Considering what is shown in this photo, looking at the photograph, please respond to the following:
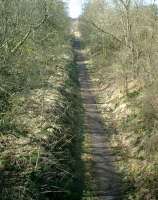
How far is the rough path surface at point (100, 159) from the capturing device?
63.9 feet

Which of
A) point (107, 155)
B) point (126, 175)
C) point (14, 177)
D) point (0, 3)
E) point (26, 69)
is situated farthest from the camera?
point (26, 69)

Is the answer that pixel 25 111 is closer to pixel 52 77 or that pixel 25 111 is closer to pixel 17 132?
pixel 17 132

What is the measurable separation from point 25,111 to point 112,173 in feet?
21.8

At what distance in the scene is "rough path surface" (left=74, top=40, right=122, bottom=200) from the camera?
19484 millimetres

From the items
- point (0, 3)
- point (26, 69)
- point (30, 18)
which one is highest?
point (0, 3)

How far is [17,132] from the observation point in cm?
2128

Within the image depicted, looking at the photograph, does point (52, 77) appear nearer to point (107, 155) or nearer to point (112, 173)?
point (107, 155)

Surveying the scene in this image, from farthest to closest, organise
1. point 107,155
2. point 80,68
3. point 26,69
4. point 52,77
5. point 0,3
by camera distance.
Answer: point 80,68, point 52,77, point 26,69, point 107,155, point 0,3

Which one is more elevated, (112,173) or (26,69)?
(26,69)

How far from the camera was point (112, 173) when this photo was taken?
21.3 m

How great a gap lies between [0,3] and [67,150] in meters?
8.07

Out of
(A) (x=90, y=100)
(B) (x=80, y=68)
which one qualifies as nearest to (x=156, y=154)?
(A) (x=90, y=100)

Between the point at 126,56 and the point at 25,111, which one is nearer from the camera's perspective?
the point at 25,111

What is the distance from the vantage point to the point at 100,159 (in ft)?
75.2
